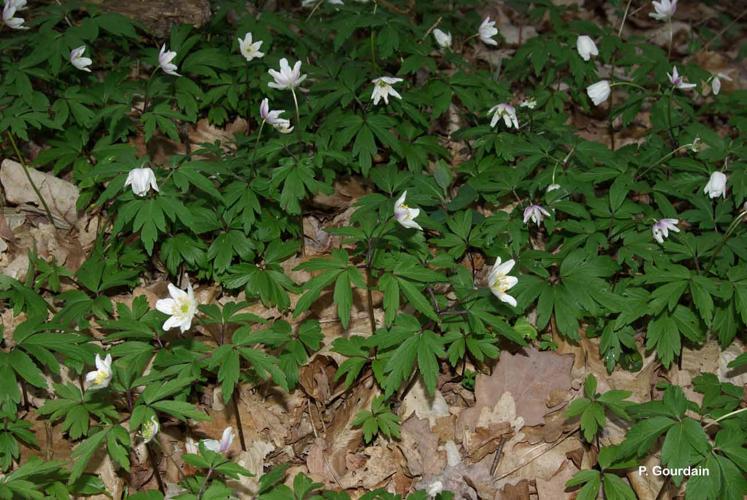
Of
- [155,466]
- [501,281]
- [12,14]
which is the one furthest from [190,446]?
[12,14]

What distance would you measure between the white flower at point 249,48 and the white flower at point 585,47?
2.04 meters

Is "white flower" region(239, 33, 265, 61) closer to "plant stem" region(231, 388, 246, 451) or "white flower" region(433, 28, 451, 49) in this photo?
"white flower" region(433, 28, 451, 49)

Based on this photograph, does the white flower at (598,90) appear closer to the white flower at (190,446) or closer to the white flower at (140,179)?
the white flower at (140,179)

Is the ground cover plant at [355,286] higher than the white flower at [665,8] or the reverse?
the reverse

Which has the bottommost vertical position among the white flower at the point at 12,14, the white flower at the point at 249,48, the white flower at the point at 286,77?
the white flower at the point at 249,48

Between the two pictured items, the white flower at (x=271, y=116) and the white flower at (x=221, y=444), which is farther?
the white flower at (x=271, y=116)

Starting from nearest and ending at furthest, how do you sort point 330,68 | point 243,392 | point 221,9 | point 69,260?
point 243,392 < point 69,260 < point 330,68 < point 221,9

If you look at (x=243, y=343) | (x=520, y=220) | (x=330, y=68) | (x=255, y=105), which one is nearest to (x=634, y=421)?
(x=520, y=220)

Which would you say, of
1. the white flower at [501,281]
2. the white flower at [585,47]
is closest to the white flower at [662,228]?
the white flower at [501,281]

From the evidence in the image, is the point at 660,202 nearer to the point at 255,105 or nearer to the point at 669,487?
the point at 669,487

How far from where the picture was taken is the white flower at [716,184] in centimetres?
348

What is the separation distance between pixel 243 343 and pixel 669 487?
1988mm

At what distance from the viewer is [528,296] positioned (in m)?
3.20

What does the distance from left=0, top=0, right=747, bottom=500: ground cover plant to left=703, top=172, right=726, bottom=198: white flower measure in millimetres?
17
